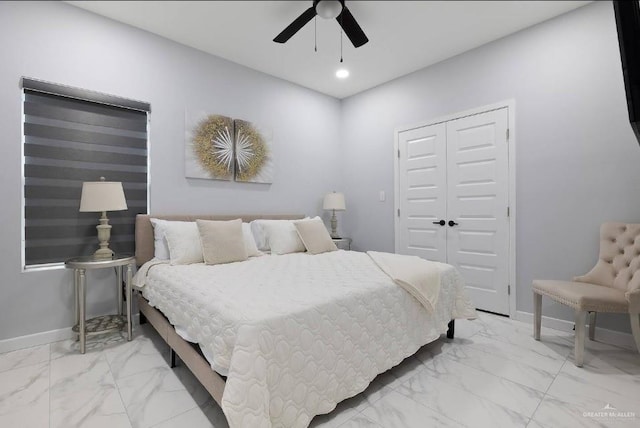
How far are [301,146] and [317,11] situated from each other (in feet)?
7.08

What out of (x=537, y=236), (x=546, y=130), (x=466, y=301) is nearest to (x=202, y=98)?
(x=466, y=301)

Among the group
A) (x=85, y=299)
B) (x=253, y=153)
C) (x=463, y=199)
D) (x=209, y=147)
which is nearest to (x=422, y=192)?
(x=463, y=199)

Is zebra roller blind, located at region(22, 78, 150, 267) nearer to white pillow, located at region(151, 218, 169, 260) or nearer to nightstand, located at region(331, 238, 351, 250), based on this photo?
white pillow, located at region(151, 218, 169, 260)

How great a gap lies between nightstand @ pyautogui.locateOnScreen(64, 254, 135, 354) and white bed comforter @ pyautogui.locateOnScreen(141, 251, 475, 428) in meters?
0.25

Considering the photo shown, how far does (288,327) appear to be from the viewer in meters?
1.21

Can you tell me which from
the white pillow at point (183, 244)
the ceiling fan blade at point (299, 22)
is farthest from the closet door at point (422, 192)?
the white pillow at point (183, 244)

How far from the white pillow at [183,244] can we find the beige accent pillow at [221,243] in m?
Result: 0.08

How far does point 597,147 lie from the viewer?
226cm

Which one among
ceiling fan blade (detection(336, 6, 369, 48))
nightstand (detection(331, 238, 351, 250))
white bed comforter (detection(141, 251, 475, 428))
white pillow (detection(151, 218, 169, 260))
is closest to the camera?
white bed comforter (detection(141, 251, 475, 428))

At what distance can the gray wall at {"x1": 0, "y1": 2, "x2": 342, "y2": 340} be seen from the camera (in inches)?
81.2

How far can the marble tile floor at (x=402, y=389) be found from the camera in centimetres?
137

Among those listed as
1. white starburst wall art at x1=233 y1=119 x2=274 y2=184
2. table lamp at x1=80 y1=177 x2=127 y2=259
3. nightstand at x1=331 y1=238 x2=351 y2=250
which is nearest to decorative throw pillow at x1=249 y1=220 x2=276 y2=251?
white starburst wall art at x1=233 y1=119 x2=274 y2=184

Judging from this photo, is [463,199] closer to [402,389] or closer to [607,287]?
[607,287]

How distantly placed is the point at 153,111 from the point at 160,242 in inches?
46.8
